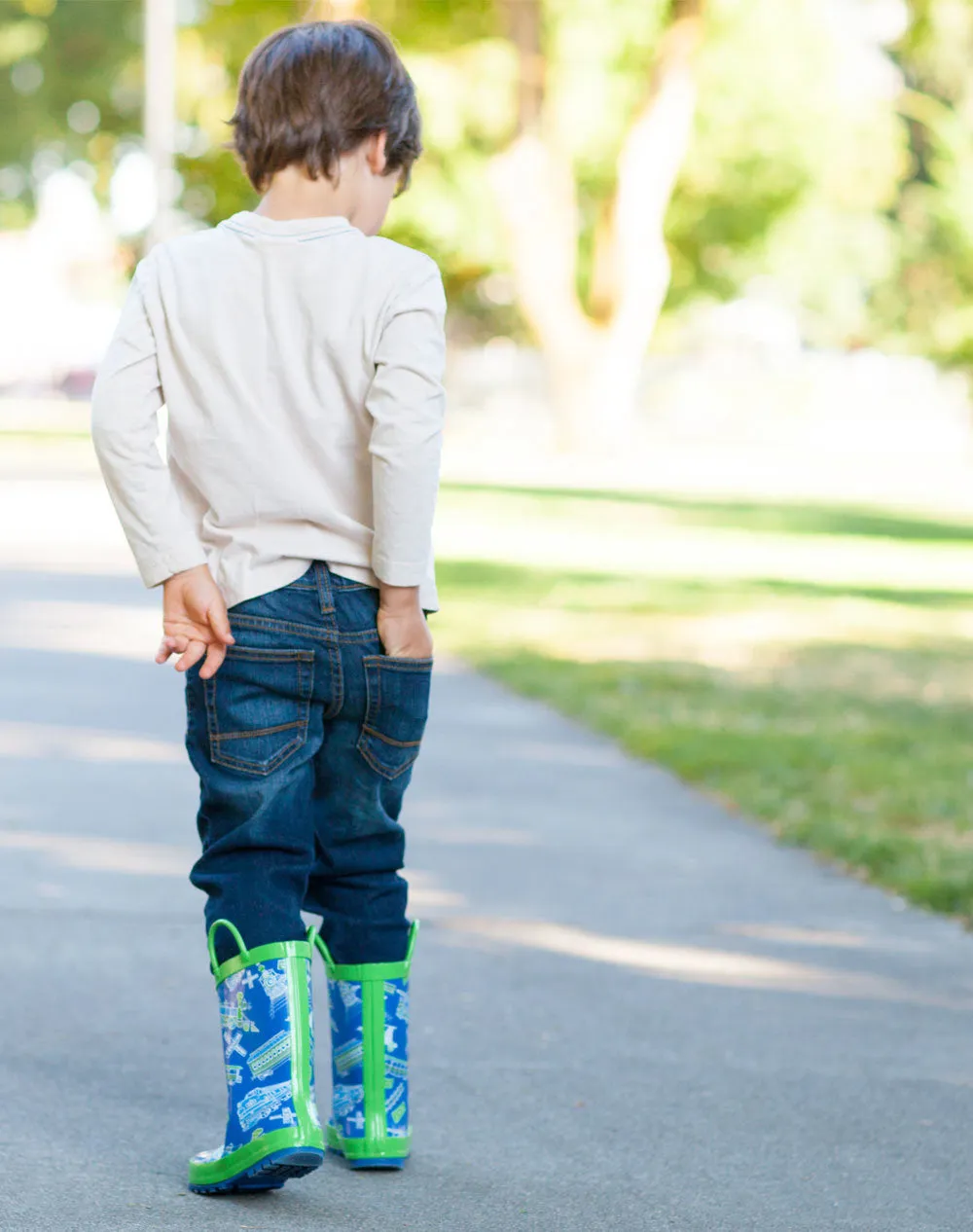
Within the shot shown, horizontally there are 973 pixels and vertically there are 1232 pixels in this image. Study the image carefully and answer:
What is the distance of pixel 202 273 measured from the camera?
125 inches

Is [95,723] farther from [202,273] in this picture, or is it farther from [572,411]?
[572,411]

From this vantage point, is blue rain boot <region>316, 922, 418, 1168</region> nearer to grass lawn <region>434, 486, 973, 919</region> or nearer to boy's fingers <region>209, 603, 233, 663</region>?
boy's fingers <region>209, 603, 233, 663</region>

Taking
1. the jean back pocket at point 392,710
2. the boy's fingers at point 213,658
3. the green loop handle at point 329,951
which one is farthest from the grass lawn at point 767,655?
the boy's fingers at point 213,658

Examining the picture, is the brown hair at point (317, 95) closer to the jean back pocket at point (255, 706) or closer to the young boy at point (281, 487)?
the young boy at point (281, 487)

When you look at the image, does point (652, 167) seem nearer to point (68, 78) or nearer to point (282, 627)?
Answer: point (68, 78)

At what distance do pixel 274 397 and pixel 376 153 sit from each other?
0.41 meters

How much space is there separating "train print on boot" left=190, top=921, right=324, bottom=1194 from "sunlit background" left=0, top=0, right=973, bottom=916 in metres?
2.94

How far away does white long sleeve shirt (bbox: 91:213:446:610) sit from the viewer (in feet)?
10.2

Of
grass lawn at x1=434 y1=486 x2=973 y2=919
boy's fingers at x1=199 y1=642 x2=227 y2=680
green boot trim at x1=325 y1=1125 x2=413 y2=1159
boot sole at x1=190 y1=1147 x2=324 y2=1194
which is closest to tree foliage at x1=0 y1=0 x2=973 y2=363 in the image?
grass lawn at x1=434 y1=486 x2=973 y2=919

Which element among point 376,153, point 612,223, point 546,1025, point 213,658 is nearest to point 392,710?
point 213,658

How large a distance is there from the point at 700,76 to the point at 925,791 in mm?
30767

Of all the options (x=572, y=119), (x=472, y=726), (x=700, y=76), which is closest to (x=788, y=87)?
(x=700, y=76)

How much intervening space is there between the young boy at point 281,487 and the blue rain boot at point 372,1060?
18 centimetres

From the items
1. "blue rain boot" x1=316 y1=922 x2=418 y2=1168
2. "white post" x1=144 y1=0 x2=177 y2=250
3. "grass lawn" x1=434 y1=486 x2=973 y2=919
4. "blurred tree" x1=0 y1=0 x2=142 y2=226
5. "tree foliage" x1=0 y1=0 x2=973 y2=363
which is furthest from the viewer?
"blurred tree" x1=0 y1=0 x2=142 y2=226
